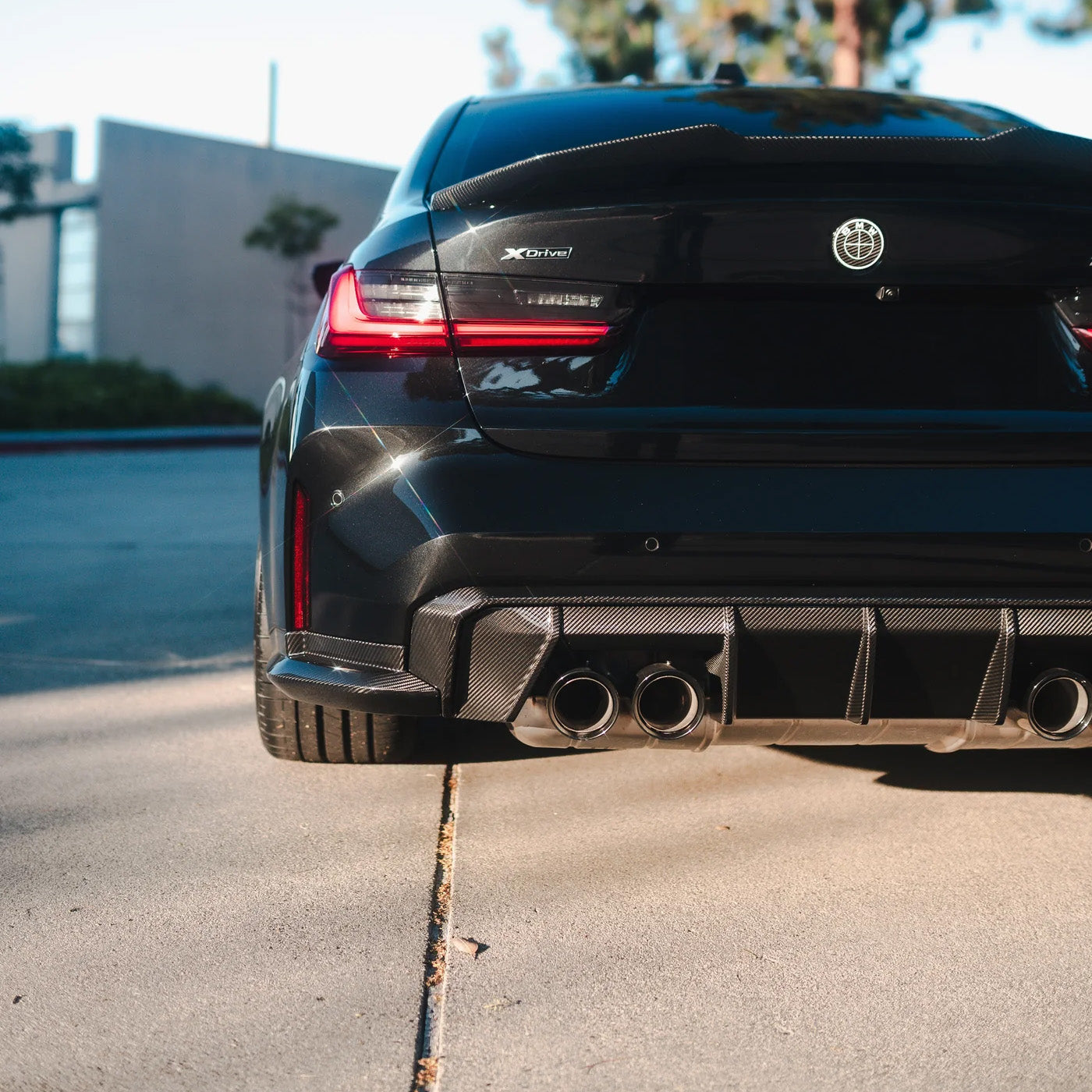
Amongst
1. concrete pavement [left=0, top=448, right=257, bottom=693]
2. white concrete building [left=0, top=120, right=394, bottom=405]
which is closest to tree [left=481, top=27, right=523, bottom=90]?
white concrete building [left=0, top=120, right=394, bottom=405]

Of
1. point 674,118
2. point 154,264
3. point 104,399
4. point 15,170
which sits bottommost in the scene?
point 104,399

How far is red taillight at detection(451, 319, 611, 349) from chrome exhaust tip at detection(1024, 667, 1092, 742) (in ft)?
3.21

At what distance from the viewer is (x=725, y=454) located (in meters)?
2.36

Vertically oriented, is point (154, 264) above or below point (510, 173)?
above

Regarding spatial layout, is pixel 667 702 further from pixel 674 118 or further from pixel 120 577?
pixel 120 577

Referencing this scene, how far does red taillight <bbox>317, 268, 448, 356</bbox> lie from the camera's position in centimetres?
240

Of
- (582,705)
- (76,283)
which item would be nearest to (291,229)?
(76,283)

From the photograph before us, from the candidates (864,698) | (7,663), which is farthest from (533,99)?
(7,663)

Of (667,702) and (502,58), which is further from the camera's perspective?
(502,58)

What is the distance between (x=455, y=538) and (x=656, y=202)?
26.7 inches

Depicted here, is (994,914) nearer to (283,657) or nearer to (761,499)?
(761,499)

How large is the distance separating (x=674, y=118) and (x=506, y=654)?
4.24ft

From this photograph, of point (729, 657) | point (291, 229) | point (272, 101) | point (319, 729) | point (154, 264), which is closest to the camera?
point (729, 657)

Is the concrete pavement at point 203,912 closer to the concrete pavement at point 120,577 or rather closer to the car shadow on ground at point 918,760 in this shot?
the car shadow on ground at point 918,760
